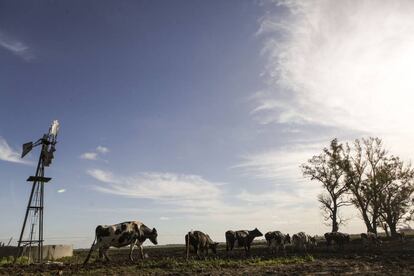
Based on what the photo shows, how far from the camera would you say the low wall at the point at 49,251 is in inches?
1149

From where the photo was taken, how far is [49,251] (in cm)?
3059

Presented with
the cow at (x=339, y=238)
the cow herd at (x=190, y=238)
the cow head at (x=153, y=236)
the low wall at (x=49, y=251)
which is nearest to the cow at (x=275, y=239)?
the cow herd at (x=190, y=238)

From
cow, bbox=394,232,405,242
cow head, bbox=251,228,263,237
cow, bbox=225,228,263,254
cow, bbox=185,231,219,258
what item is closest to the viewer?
cow, bbox=185,231,219,258

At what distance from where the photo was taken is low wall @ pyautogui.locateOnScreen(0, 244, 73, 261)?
29.2 metres

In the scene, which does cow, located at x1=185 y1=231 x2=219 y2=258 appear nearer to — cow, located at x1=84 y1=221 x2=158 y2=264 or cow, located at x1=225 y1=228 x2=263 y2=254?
cow, located at x1=84 y1=221 x2=158 y2=264

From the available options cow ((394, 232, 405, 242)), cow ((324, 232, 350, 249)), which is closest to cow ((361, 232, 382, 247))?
cow ((324, 232, 350, 249))

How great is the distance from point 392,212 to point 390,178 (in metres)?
6.05

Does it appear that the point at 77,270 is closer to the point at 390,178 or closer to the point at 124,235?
the point at 124,235

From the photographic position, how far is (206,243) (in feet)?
87.5

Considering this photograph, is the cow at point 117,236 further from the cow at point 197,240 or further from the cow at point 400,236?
the cow at point 400,236

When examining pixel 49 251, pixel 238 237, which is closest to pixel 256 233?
pixel 238 237

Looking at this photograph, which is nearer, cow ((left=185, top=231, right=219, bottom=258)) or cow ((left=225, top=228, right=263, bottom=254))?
cow ((left=185, top=231, right=219, bottom=258))

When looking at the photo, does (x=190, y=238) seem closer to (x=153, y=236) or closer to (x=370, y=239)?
(x=153, y=236)

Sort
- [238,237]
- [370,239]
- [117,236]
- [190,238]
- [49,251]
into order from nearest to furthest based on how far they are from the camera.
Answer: [117,236]
[190,238]
[49,251]
[238,237]
[370,239]
